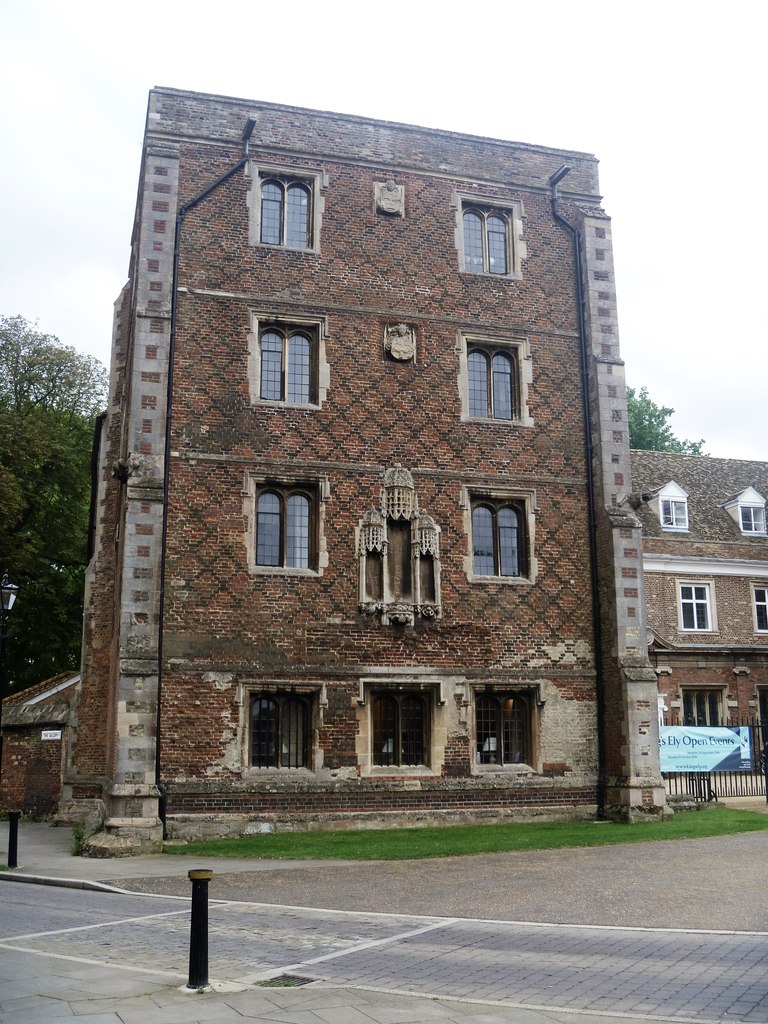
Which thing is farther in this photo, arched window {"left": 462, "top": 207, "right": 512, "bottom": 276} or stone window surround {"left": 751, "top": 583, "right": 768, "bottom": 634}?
stone window surround {"left": 751, "top": 583, "right": 768, "bottom": 634}

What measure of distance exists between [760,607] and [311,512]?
2275 centimetres

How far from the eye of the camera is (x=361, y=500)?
2114cm

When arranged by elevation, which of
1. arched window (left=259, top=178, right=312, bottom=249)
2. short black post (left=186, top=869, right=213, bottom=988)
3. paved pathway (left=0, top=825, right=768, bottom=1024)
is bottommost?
paved pathway (left=0, top=825, right=768, bottom=1024)

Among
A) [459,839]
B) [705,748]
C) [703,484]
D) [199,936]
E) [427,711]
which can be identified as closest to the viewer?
[199,936]

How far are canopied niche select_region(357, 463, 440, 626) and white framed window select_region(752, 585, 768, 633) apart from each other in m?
20.5

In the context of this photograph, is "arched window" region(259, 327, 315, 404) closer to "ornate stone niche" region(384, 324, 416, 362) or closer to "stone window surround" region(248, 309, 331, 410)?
"stone window surround" region(248, 309, 331, 410)

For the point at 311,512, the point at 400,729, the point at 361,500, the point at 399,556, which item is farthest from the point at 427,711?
the point at 311,512

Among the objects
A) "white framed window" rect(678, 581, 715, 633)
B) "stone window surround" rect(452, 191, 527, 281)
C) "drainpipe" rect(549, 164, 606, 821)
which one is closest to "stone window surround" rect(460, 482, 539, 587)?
"drainpipe" rect(549, 164, 606, 821)

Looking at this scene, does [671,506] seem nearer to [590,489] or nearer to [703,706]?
[703,706]

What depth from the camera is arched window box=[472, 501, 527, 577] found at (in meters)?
22.0

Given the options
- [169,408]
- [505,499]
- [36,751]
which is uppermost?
[169,408]

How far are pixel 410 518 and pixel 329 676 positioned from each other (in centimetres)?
366

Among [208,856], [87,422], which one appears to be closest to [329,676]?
[208,856]

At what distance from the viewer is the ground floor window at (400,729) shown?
67.5 feet
